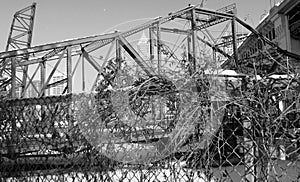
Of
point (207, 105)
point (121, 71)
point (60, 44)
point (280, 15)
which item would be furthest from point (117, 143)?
point (280, 15)

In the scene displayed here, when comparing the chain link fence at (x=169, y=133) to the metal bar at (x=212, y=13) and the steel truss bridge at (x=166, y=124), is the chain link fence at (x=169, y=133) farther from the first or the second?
the metal bar at (x=212, y=13)

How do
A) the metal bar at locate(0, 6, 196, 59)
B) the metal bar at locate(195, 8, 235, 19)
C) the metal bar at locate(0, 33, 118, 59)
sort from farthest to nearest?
1. the metal bar at locate(195, 8, 235, 19)
2. the metal bar at locate(0, 33, 118, 59)
3. the metal bar at locate(0, 6, 196, 59)

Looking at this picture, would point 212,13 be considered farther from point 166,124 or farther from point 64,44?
point 166,124

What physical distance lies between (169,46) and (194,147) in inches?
33.5

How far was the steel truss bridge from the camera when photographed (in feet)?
4.91

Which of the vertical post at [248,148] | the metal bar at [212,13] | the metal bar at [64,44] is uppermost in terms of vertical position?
the metal bar at [212,13]

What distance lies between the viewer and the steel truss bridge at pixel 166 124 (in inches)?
59.0

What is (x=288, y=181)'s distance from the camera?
5.76ft

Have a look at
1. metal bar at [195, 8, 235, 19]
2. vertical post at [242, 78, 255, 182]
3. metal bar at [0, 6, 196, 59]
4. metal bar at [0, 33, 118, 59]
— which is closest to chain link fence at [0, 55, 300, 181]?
vertical post at [242, 78, 255, 182]

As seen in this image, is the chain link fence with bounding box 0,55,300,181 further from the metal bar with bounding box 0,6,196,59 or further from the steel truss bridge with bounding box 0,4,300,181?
the metal bar with bounding box 0,6,196,59

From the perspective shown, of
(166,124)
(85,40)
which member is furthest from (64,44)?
(166,124)

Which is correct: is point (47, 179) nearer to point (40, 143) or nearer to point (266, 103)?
point (40, 143)

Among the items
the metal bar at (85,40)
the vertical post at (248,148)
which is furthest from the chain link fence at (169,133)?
the metal bar at (85,40)

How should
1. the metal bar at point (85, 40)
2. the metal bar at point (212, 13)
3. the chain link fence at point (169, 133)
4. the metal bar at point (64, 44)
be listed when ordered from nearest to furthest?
the chain link fence at point (169, 133) < the metal bar at point (85, 40) < the metal bar at point (64, 44) < the metal bar at point (212, 13)
